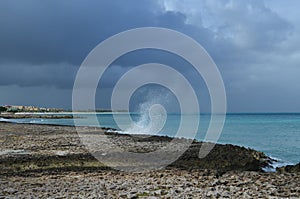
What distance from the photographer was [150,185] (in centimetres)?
1144

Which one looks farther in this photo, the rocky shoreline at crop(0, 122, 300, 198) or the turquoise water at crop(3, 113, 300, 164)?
the turquoise water at crop(3, 113, 300, 164)

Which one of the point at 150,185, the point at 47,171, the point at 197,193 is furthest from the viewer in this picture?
the point at 47,171

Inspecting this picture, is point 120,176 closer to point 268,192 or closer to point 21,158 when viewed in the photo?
point 268,192

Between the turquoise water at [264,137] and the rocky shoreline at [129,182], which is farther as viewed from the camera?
the turquoise water at [264,137]

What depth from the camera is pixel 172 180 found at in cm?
1228

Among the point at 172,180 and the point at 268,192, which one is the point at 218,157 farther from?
the point at 268,192

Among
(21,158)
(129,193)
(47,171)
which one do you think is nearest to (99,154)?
(21,158)

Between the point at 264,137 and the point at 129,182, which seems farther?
the point at 264,137

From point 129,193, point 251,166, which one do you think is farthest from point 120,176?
point 251,166

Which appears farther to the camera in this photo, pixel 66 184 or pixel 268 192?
pixel 66 184

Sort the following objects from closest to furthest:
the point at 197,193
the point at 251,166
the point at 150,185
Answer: the point at 197,193
the point at 150,185
the point at 251,166

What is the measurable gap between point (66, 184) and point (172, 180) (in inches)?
146

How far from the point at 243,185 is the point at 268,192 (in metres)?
1.22

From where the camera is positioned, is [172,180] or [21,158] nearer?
[172,180]
